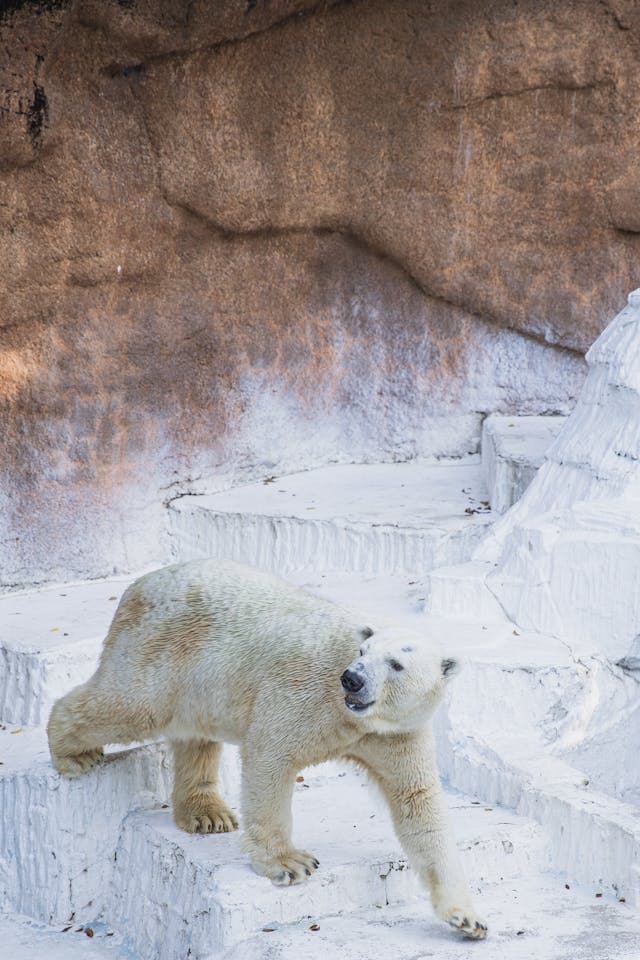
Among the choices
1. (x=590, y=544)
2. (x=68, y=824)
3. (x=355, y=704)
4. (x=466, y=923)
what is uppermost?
(x=355, y=704)

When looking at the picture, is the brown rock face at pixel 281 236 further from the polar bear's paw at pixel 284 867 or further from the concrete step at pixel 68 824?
the polar bear's paw at pixel 284 867

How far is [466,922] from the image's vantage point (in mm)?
4000

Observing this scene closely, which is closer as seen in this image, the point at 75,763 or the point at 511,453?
the point at 75,763

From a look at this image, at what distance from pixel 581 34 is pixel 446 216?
1.38 meters

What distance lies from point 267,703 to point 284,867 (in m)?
0.51

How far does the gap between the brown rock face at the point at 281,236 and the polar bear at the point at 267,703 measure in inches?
107

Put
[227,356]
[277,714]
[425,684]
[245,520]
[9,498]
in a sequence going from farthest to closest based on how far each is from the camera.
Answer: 1. [227,356]
2. [245,520]
3. [9,498]
4. [277,714]
5. [425,684]

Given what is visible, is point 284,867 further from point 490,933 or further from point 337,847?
point 490,933

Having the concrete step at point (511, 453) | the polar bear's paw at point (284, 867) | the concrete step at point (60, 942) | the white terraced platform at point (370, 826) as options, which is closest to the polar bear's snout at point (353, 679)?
the white terraced platform at point (370, 826)

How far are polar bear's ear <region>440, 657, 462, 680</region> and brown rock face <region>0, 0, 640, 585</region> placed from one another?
12.2ft

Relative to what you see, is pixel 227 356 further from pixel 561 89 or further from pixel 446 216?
pixel 561 89

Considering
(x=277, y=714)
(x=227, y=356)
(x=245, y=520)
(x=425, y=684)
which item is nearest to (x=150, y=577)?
(x=277, y=714)

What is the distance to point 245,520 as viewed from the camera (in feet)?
25.1

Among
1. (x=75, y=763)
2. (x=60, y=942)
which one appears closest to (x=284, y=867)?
(x=75, y=763)
